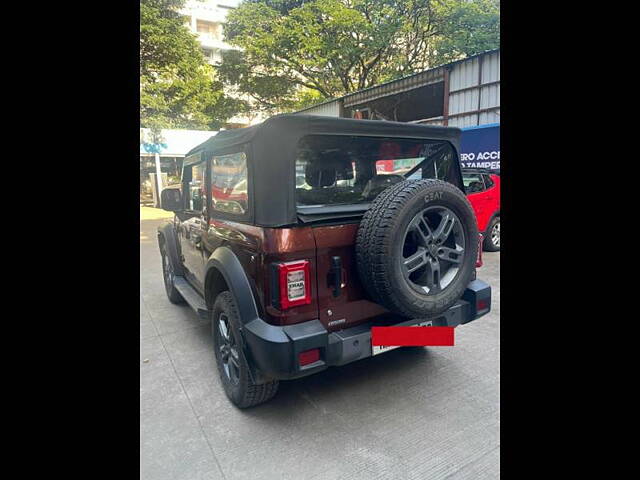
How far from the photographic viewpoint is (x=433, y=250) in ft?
7.60

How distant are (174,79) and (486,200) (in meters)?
16.8

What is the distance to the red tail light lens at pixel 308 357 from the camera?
215 centimetres

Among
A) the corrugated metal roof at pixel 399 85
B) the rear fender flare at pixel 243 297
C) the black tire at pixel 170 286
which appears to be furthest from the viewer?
the corrugated metal roof at pixel 399 85

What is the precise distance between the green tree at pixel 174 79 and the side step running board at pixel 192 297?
10552 mm

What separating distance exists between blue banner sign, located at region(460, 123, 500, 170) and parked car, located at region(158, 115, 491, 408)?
8638 millimetres

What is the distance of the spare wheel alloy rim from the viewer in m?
2.26

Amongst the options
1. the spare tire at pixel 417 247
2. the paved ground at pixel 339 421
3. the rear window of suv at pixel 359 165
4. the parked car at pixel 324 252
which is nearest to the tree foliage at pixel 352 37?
the rear window of suv at pixel 359 165

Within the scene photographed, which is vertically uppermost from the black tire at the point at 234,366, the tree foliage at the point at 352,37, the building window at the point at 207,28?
the building window at the point at 207,28

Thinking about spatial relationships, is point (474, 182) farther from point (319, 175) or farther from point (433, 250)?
point (433, 250)

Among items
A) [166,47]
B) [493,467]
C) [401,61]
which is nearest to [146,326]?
[493,467]

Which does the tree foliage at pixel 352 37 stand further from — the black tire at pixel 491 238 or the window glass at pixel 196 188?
the window glass at pixel 196 188

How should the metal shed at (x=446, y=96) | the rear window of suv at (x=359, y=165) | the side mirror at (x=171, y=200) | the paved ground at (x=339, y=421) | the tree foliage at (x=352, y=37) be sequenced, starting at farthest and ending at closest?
1. the tree foliage at (x=352, y=37)
2. the metal shed at (x=446, y=96)
3. the side mirror at (x=171, y=200)
4. the rear window of suv at (x=359, y=165)
5. the paved ground at (x=339, y=421)

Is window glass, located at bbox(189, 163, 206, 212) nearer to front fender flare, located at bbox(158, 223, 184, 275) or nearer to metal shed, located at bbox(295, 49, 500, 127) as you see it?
front fender flare, located at bbox(158, 223, 184, 275)
